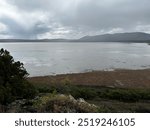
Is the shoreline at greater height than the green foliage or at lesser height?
lesser

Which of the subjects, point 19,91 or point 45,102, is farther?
point 19,91

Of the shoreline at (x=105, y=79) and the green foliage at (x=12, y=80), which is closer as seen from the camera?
the green foliage at (x=12, y=80)

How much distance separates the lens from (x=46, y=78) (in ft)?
157

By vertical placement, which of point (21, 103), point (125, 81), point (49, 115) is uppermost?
point (49, 115)

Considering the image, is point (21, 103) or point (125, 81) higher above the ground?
point (21, 103)

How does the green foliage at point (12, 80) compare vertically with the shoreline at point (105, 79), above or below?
above

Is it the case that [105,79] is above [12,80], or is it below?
below

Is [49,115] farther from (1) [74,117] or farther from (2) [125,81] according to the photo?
(2) [125,81]

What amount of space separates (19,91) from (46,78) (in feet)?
109

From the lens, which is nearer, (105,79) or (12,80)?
(12,80)

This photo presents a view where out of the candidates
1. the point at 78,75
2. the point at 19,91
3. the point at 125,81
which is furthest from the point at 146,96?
the point at 78,75

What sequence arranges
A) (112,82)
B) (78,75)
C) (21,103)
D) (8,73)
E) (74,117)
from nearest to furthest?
(74,117), (21,103), (8,73), (112,82), (78,75)

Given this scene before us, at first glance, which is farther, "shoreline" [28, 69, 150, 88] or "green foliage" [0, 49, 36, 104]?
"shoreline" [28, 69, 150, 88]

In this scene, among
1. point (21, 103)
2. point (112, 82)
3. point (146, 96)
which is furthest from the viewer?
point (112, 82)
